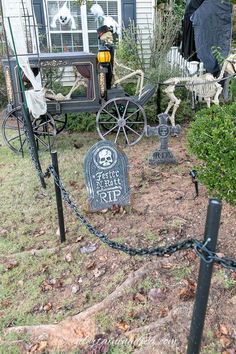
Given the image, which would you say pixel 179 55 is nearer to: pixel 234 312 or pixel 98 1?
pixel 98 1

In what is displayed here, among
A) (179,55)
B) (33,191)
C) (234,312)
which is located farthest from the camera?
(179,55)

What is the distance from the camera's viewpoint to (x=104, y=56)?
5.79 metres

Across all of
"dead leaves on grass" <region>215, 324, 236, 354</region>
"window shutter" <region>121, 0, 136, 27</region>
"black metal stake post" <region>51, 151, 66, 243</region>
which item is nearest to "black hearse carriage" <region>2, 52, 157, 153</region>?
"black metal stake post" <region>51, 151, 66, 243</region>

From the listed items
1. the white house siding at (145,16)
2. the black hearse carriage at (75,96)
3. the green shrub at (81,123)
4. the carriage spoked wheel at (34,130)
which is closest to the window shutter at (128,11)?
the white house siding at (145,16)

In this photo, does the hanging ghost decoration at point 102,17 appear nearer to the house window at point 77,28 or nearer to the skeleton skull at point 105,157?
the house window at point 77,28

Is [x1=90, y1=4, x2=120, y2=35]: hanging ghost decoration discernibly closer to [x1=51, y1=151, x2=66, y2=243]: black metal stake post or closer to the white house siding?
the white house siding

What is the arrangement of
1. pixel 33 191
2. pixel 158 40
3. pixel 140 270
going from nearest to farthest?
pixel 140 270 → pixel 33 191 → pixel 158 40

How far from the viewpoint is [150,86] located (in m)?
6.44

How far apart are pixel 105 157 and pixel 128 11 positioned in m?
7.91

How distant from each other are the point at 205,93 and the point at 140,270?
4.57 meters

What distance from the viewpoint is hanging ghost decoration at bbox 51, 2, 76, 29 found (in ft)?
32.6

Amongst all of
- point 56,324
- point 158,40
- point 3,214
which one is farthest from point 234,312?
point 158,40

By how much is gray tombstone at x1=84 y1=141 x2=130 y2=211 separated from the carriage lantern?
2412 millimetres

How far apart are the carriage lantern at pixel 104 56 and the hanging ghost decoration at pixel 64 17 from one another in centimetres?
495
